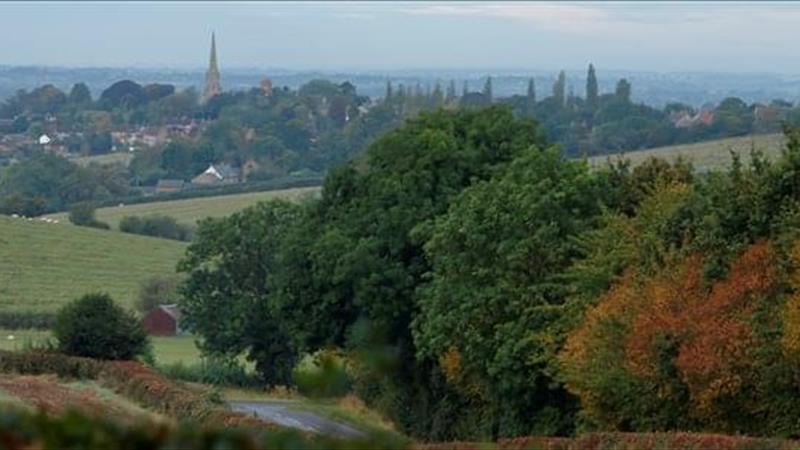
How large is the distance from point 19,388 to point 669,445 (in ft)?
39.0

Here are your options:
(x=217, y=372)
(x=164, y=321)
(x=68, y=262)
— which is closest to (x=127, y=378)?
(x=217, y=372)

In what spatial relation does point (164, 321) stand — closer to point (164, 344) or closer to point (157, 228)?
point (164, 344)

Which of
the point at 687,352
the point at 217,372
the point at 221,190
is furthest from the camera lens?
the point at 221,190

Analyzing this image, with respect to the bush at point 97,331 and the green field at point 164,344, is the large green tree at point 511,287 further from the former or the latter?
the green field at point 164,344

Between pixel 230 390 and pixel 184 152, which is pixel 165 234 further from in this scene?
pixel 184 152

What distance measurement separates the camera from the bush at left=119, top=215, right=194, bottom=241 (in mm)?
104125

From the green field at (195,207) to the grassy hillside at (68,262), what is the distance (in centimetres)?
974

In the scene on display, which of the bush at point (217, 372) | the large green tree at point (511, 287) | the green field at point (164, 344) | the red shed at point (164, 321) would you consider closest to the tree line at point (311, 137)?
the red shed at point (164, 321)

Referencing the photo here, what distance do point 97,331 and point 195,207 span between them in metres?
75.4

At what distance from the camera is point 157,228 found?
346 feet

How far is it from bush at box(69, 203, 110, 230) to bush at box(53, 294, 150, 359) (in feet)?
196

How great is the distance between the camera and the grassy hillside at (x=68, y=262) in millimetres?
80188

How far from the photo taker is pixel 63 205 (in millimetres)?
132250

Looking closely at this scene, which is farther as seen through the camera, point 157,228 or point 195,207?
point 195,207
